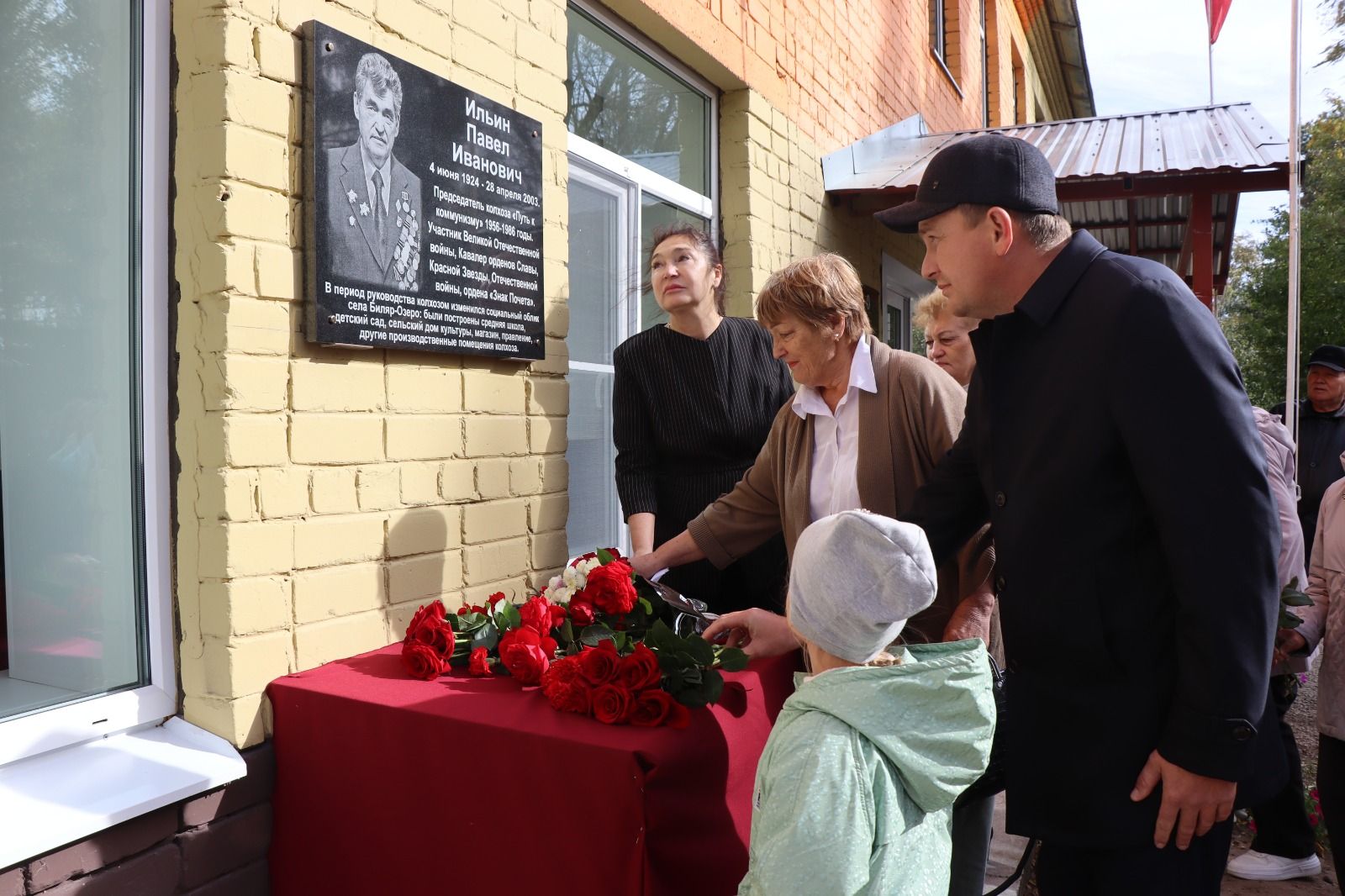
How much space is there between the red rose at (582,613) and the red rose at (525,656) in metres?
0.16

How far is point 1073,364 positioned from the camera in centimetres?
164

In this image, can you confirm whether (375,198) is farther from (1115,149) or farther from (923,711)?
(1115,149)

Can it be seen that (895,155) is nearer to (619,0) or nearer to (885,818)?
(619,0)

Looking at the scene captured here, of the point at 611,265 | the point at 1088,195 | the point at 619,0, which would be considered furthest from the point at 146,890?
the point at 1088,195

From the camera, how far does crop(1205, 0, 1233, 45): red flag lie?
6.88m

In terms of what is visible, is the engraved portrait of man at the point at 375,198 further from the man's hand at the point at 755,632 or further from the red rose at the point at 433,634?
the man's hand at the point at 755,632

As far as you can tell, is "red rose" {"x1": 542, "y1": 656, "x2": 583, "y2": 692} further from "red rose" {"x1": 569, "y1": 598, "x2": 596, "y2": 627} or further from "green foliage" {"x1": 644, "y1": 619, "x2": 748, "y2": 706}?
"red rose" {"x1": 569, "y1": 598, "x2": 596, "y2": 627}

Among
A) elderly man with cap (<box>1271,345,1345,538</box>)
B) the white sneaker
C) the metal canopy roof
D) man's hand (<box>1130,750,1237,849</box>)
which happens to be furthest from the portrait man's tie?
Answer: elderly man with cap (<box>1271,345,1345,538</box>)

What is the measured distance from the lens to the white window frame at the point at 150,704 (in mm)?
1852

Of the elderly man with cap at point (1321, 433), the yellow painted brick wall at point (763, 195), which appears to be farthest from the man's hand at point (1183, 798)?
the elderly man with cap at point (1321, 433)

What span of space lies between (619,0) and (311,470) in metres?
2.15

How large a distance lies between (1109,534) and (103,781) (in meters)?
1.79

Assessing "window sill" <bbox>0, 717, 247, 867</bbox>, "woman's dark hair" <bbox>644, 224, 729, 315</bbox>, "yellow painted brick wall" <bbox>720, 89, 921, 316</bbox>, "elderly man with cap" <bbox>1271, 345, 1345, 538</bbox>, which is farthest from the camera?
"elderly man with cap" <bbox>1271, 345, 1345, 538</bbox>

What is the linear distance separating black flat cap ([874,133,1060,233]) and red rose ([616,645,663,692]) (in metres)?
0.96
